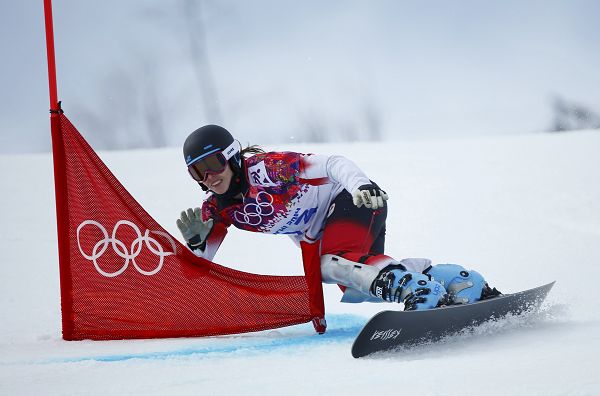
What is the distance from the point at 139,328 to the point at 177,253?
48 cm

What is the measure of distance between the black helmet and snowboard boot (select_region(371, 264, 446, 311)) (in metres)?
0.99

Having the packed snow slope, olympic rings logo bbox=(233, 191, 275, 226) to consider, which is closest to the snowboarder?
olympic rings logo bbox=(233, 191, 275, 226)

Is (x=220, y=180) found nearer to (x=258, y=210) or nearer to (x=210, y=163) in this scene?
(x=210, y=163)

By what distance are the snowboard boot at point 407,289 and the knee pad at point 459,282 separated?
0.38 meters

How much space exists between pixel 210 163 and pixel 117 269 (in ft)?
3.04

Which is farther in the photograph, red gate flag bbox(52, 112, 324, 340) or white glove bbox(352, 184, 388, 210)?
red gate flag bbox(52, 112, 324, 340)

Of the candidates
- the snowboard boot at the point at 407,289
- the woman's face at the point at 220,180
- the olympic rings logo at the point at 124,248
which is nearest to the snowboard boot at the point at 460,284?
the snowboard boot at the point at 407,289

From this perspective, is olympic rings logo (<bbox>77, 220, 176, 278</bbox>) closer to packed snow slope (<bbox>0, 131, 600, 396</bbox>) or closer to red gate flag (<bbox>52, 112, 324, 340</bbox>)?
red gate flag (<bbox>52, 112, 324, 340</bbox>)

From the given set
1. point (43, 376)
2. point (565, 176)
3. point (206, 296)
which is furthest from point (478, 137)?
point (43, 376)

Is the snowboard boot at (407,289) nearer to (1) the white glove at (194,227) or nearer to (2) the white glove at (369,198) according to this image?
(2) the white glove at (369,198)

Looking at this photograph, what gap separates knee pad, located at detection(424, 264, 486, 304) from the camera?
3.55 m

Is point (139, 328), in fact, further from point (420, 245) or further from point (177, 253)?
point (420, 245)

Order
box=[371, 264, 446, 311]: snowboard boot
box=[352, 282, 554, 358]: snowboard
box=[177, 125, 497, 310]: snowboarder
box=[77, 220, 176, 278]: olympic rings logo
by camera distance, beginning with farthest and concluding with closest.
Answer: box=[77, 220, 176, 278]: olympic rings logo
box=[177, 125, 497, 310]: snowboarder
box=[371, 264, 446, 311]: snowboard boot
box=[352, 282, 554, 358]: snowboard

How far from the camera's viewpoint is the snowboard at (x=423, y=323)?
278 cm
